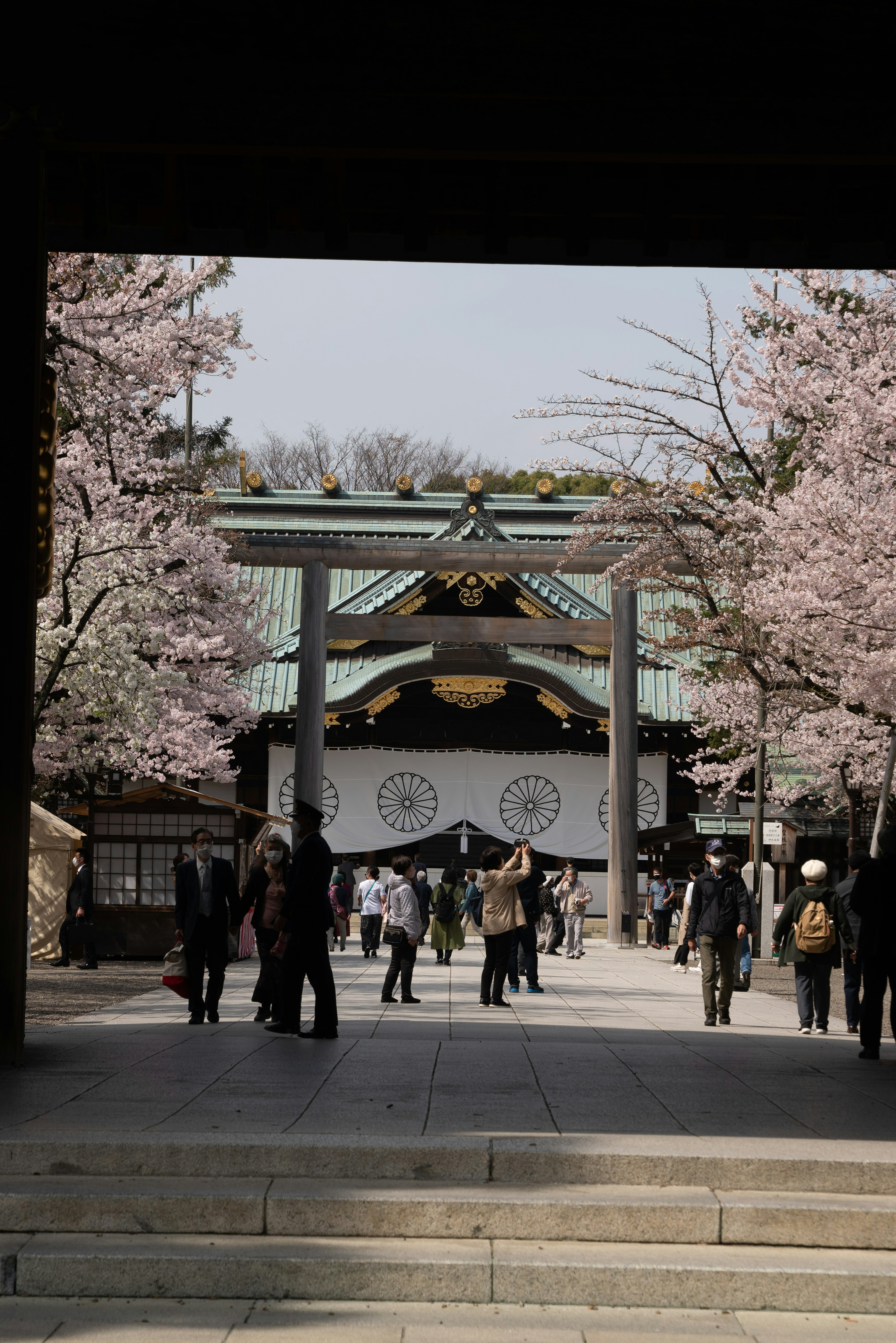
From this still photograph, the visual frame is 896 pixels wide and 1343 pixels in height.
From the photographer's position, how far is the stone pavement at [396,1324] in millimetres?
4391

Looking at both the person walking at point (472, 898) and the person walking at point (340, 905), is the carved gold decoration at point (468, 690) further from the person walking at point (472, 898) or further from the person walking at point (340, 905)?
the person walking at point (340, 905)

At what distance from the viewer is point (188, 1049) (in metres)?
8.49

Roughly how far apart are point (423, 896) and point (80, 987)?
496 centimetres

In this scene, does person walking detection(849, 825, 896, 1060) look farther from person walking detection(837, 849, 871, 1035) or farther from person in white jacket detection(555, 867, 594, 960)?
person in white jacket detection(555, 867, 594, 960)

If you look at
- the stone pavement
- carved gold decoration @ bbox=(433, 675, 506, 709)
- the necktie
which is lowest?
the stone pavement

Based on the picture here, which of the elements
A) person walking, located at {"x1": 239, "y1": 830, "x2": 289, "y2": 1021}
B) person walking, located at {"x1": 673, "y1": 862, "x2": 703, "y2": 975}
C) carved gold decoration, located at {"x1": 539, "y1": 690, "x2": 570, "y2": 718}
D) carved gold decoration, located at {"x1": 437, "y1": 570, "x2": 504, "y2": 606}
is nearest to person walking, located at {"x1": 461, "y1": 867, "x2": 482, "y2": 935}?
person walking, located at {"x1": 673, "y1": 862, "x2": 703, "y2": 975}

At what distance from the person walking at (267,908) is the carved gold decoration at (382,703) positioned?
19415 mm

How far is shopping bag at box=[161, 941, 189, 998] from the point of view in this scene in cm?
1025

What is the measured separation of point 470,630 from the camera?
26.1 meters

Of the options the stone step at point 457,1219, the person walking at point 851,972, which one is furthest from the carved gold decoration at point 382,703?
the stone step at point 457,1219

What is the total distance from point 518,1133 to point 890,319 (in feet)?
44.1

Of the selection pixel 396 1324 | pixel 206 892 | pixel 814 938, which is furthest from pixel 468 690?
pixel 396 1324

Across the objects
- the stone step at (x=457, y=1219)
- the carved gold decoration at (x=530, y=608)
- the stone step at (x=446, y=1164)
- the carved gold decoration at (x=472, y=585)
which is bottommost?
the stone step at (x=457, y=1219)

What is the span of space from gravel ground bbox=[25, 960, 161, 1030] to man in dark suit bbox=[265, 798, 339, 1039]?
7.34 ft
